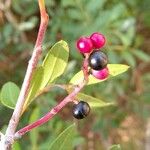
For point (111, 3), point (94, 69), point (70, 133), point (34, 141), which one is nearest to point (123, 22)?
point (111, 3)

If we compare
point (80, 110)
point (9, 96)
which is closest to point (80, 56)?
point (9, 96)

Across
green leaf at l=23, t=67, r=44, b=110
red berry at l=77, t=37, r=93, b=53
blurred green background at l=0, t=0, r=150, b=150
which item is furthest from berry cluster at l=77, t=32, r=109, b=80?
blurred green background at l=0, t=0, r=150, b=150

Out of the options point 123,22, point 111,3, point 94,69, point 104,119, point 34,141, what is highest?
point 111,3

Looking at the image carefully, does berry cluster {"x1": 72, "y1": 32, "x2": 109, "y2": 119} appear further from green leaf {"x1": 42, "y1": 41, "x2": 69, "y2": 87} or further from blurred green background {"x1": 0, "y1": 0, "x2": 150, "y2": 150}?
blurred green background {"x1": 0, "y1": 0, "x2": 150, "y2": 150}

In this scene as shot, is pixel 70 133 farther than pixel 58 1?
No

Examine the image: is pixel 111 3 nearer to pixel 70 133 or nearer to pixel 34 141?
pixel 34 141

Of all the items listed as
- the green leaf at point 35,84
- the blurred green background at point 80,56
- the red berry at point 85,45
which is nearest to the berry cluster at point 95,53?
the red berry at point 85,45

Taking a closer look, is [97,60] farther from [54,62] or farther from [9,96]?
[9,96]

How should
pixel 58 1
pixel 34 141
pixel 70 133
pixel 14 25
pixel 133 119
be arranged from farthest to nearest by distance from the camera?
pixel 133 119 → pixel 58 1 → pixel 14 25 → pixel 34 141 → pixel 70 133
